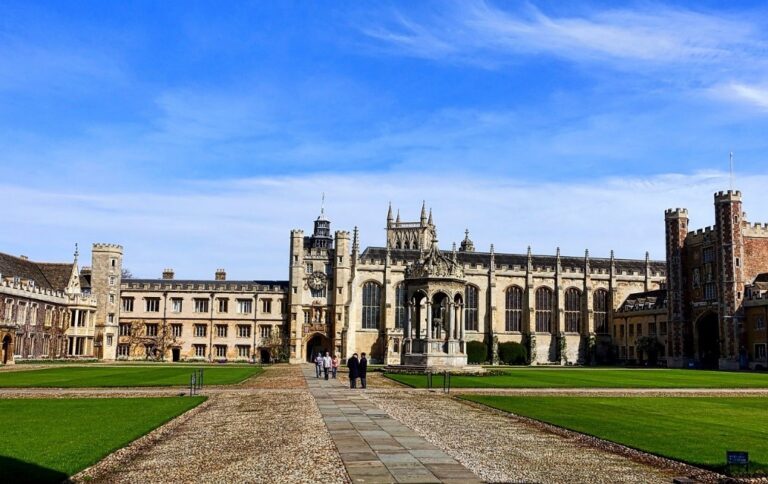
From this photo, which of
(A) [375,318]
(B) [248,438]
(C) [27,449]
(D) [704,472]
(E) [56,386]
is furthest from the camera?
(A) [375,318]

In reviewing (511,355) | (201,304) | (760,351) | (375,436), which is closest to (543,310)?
(511,355)

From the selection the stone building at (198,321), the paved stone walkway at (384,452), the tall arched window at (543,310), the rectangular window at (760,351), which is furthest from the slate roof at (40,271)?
the rectangular window at (760,351)

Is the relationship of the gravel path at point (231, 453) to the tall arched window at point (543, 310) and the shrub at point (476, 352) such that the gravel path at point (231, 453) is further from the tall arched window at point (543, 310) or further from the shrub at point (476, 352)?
the tall arched window at point (543, 310)

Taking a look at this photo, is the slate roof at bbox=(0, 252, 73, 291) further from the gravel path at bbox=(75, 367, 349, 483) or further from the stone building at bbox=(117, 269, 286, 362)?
the gravel path at bbox=(75, 367, 349, 483)

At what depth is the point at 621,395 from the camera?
29.4 m

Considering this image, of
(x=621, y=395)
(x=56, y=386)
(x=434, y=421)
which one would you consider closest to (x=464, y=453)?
(x=434, y=421)

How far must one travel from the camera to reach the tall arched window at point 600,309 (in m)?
85.2

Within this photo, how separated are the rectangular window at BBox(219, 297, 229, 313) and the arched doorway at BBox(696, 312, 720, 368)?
1862 inches

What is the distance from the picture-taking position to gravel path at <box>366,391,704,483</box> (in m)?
12.0

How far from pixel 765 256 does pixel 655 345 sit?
536 inches

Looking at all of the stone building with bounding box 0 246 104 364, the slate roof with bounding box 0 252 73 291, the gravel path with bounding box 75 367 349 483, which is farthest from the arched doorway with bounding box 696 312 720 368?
the slate roof with bounding box 0 252 73 291

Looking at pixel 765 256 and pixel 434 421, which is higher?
pixel 765 256

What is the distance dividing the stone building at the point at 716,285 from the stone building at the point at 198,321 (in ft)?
132

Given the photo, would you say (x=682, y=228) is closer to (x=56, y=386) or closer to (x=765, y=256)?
(x=765, y=256)
